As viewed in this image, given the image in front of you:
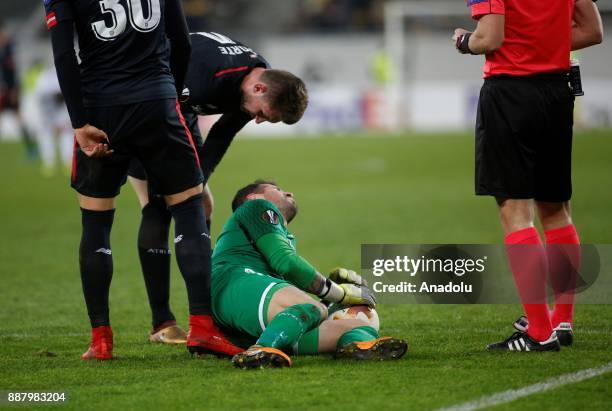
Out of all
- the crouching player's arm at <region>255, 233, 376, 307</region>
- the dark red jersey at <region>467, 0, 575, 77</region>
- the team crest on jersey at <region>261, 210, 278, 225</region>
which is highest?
the dark red jersey at <region>467, 0, 575, 77</region>

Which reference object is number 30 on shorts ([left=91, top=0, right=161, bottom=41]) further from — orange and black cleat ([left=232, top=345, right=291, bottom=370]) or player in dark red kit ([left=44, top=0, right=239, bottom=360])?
orange and black cleat ([left=232, top=345, right=291, bottom=370])

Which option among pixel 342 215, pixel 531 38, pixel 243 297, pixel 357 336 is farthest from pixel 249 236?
pixel 342 215

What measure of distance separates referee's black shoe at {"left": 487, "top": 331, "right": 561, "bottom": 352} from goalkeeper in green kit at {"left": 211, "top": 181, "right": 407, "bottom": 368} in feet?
1.86

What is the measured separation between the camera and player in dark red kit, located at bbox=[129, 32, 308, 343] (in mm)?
4754

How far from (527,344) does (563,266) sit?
62 cm

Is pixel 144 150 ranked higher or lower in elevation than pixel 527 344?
higher

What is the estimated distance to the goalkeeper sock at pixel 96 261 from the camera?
4.68 meters

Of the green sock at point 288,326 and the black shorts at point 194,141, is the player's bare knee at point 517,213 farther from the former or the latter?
the black shorts at point 194,141

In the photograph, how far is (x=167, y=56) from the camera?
4672 mm

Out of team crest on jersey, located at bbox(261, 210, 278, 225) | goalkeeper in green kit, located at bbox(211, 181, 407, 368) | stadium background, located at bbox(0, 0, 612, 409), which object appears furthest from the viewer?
team crest on jersey, located at bbox(261, 210, 278, 225)

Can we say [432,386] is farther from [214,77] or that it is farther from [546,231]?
[214,77]

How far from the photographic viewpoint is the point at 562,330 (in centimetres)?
488

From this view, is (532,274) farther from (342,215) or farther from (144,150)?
(342,215)

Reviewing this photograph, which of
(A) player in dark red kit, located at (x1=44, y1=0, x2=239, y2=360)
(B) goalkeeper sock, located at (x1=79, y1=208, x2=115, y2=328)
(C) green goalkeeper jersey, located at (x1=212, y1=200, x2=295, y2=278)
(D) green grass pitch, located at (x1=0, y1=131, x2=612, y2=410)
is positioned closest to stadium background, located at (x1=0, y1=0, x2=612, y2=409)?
(D) green grass pitch, located at (x1=0, y1=131, x2=612, y2=410)
